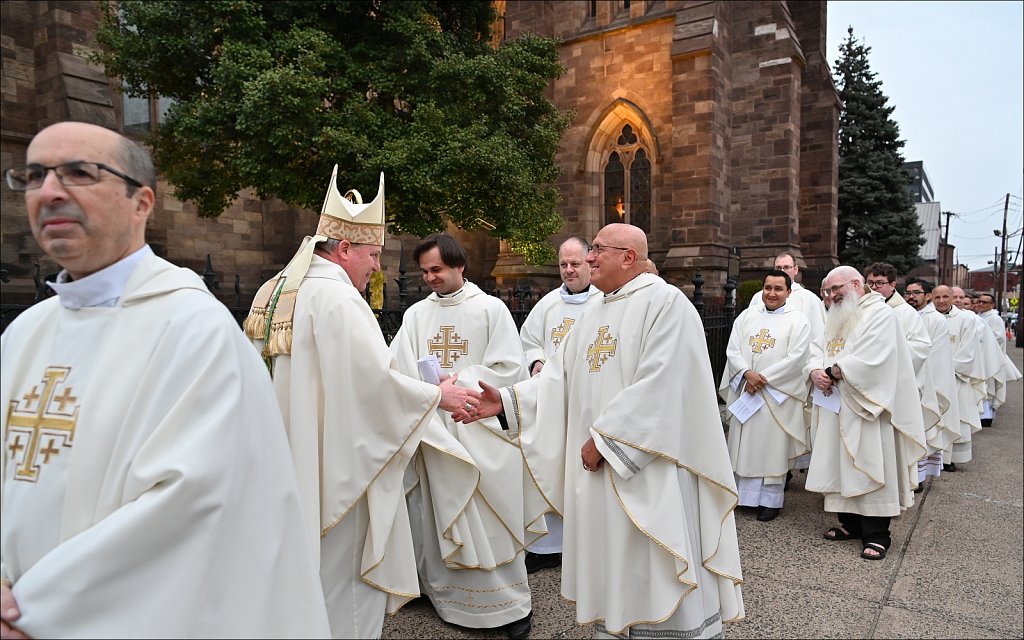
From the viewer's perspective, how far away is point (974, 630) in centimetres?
370

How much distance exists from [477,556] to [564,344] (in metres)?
1.27

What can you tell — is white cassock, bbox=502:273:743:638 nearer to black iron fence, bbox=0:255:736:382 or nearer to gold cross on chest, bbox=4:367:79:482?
gold cross on chest, bbox=4:367:79:482

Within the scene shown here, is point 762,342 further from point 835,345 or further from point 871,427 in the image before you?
point 871,427

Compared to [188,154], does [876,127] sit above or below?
above

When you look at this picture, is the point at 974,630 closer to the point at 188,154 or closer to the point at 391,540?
the point at 391,540

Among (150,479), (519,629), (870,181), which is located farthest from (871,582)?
(870,181)

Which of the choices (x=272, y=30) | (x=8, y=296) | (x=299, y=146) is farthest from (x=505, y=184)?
(x=8, y=296)

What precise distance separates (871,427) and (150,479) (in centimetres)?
521

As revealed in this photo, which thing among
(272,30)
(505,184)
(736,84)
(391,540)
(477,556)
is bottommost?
(477,556)

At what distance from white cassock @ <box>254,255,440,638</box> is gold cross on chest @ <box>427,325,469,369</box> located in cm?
133

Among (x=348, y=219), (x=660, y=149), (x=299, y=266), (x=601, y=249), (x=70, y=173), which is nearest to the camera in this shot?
(x=70, y=173)

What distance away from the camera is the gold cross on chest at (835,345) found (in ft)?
17.6

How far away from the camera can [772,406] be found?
19.2 feet

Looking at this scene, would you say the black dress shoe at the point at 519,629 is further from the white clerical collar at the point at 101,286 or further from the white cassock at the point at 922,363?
the white cassock at the point at 922,363
